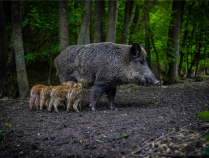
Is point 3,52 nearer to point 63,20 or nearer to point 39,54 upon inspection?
point 39,54

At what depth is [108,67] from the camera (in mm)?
5641

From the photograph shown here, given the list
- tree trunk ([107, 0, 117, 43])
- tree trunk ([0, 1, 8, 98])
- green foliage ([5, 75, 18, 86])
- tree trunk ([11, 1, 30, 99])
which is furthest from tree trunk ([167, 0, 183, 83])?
tree trunk ([0, 1, 8, 98])

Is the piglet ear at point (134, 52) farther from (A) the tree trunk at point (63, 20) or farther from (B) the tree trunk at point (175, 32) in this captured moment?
(B) the tree trunk at point (175, 32)

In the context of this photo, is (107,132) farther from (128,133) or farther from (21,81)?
(21,81)

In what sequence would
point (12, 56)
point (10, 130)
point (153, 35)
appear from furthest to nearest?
point (153, 35), point (12, 56), point (10, 130)

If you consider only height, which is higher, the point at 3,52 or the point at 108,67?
the point at 3,52

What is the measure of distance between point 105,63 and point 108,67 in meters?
0.16

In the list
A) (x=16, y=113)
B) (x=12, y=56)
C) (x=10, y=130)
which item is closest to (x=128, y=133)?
(x=10, y=130)

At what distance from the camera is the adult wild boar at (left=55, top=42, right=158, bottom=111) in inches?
221

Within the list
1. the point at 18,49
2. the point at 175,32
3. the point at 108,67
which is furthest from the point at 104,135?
the point at 175,32

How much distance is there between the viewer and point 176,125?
3.70 m

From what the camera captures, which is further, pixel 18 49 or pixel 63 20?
pixel 18 49

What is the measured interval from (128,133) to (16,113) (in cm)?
351

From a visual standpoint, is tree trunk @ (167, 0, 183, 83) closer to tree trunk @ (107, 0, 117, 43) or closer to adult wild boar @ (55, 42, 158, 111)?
tree trunk @ (107, 0, 117, 43)
